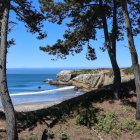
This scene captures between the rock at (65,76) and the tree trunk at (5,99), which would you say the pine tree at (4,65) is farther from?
the rock at (65,76)

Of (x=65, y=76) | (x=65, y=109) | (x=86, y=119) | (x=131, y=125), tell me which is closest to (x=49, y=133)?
(x=86, y=119)

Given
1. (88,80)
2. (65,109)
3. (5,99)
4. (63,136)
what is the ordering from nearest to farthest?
(5,99) → (63,136) → (65,109) → (88,80)

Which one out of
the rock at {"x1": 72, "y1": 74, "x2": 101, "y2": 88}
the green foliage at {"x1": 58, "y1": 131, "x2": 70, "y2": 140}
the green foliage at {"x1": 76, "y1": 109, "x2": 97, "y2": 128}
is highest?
the rock at {"x1": 72, "y1": 74, "x2": 101, "y2": 88}

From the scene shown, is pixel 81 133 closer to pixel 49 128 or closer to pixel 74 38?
pixel 49 128

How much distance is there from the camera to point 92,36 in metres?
26.7

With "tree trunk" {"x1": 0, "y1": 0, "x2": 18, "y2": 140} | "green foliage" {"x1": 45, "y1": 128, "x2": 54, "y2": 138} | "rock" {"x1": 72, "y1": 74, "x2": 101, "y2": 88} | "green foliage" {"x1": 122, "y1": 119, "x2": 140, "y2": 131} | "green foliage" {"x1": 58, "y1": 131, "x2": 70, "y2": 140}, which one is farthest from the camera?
"rock" {"x1": 72, "y1": 74, "x2": 101, "y2": 88}

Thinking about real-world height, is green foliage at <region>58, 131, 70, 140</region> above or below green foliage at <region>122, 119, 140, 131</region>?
below

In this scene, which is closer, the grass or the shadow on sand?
the grass

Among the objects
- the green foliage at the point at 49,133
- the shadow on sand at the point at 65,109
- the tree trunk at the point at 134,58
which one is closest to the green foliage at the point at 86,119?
the shadow on sand at the point at 65,109

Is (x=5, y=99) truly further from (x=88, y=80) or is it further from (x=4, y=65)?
(x=88, y=80)

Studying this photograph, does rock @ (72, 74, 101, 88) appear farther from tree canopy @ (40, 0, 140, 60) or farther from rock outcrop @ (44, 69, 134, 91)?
tree canopy @ (40, 0, 140, 60)

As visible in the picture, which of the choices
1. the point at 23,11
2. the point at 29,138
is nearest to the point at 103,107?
the point at 29,138

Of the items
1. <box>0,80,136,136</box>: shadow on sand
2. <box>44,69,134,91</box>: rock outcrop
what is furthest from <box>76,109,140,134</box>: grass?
<box>44,69,134,91</box>: rock outcrop

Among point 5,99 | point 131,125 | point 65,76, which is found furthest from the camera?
point 65,76
